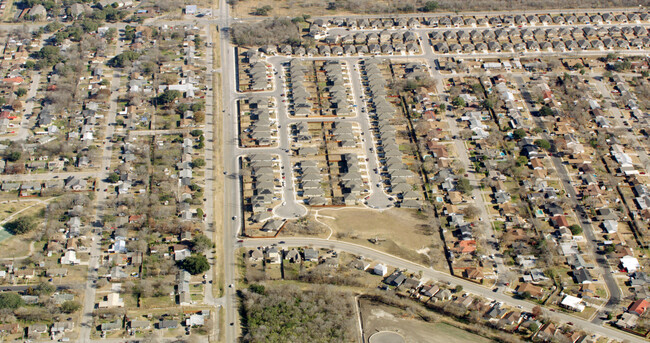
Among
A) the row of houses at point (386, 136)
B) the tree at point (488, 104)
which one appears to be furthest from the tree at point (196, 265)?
the tree at point (488, 104)

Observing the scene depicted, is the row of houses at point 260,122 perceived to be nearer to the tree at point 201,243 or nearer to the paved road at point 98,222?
the paved road at point 98,222

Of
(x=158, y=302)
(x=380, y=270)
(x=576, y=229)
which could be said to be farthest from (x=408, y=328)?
(x=158, y=302)

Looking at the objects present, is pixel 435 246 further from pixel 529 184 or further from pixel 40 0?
pixel 40 0

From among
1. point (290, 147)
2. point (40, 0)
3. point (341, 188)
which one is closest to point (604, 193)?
point (341, 188)

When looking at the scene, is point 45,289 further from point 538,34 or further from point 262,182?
point 538,34

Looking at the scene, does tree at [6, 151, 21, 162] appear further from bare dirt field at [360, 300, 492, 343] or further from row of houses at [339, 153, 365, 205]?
bare dirt field at [360, 300, 492, 343]

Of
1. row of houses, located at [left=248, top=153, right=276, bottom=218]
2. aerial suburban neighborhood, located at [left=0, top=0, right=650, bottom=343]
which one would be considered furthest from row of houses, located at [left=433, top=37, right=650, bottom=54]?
row of houses, located at [left=248, top=153, right=276, bottom=218]
